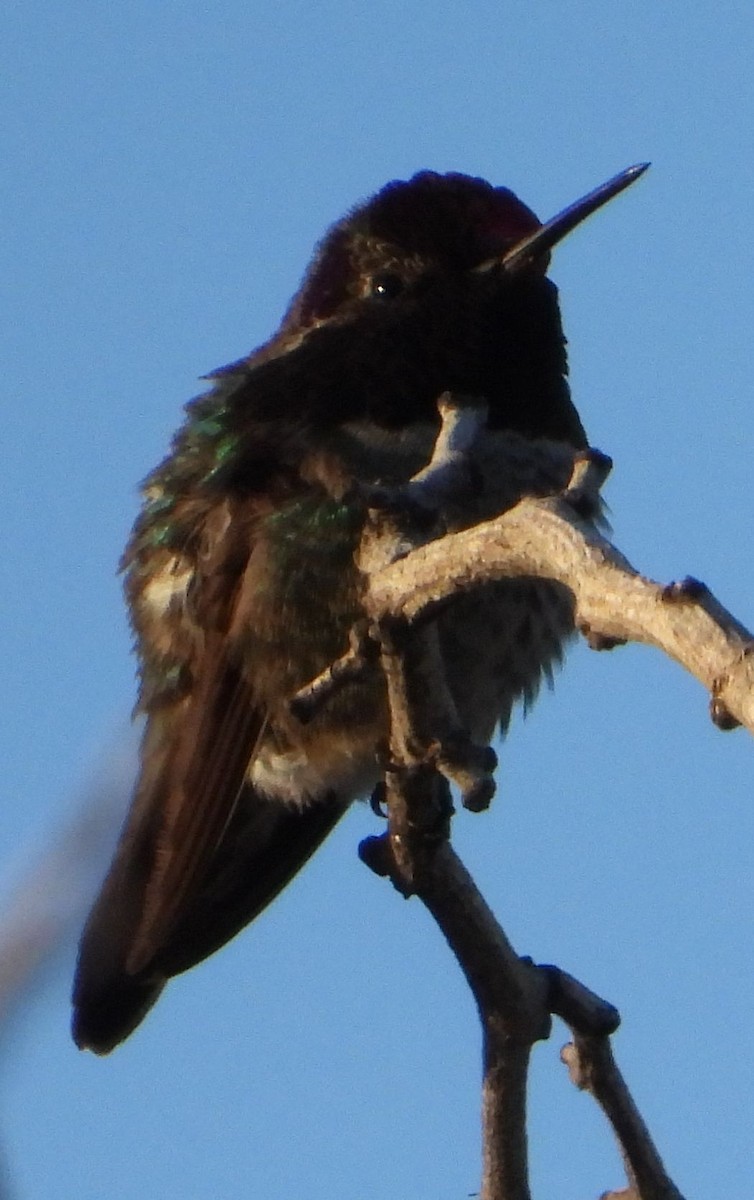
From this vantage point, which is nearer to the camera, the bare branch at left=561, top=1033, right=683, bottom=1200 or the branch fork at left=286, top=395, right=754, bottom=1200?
the branch fork at left=286, top=395, right=754, bottom=1200

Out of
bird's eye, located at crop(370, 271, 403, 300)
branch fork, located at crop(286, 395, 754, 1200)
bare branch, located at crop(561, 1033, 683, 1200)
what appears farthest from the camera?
bird's eye, located at crop(370, 271, 403, 300)

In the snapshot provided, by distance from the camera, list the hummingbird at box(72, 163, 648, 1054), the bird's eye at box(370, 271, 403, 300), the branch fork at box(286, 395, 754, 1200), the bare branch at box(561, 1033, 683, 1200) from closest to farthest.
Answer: the branch fork at box(286, 395, 754, 1200) < the bare branch at box(561, 1033, 683, 1200) < the hummingbird at box(72, 163, 648, 1054) < the bird's eye at box(370, 271, 403, 300)

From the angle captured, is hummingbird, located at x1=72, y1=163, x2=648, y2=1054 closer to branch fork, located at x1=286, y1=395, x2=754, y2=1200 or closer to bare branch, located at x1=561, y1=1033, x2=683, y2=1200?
branch fork, located at x1=286, y1=395, x2=754, y2=1200

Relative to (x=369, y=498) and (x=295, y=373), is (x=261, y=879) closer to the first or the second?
(x=295, y=373)

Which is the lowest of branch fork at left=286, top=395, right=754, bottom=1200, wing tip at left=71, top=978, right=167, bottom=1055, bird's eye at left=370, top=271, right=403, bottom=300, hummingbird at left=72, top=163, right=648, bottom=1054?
branch fork at left=286, top=395, right=754, bottom=1200

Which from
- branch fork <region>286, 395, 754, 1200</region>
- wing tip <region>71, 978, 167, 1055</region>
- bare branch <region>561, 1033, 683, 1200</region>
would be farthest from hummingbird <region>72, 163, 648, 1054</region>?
bare branch <region>561, 1033, 683, 1200</region>

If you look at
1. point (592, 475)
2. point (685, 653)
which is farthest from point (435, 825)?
point (685, 653)

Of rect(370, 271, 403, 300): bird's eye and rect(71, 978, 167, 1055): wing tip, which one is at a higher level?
rect(370, 271, 403, 300): bird's eye

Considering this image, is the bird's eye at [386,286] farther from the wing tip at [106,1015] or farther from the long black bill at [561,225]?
the wing tip at [106,1015]
